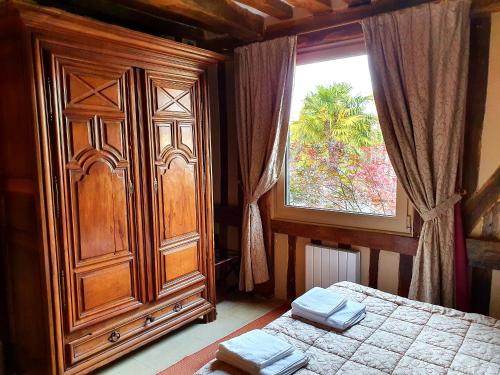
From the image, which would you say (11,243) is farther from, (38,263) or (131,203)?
(131,203)

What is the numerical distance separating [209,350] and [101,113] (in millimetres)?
1754

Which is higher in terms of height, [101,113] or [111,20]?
[111,20]

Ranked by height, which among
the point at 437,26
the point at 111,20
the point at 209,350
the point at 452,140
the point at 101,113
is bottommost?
the point at 209,350

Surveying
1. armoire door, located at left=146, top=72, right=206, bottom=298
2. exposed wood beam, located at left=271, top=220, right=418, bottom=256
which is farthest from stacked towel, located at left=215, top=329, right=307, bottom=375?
exposed wood beam, located at left=271, top=220, right=418, bottom=256

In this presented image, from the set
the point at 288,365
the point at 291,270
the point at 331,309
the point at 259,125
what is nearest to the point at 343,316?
the point at 331,309

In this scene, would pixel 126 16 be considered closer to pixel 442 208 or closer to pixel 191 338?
pixel 191 338

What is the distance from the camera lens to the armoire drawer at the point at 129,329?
229 cm

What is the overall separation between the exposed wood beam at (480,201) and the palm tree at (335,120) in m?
0.75

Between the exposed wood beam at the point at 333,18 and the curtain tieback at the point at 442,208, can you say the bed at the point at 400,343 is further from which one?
the exposed wood beam at the point at 333,18

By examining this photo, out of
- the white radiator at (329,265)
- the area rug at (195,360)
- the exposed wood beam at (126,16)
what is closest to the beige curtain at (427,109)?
the white radiator at (329,265)

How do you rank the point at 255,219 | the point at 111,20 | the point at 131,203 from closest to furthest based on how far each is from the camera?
the point at 131,203, the point at 111,20, the point at 255,219

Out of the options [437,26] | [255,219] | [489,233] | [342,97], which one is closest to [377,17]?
[437,26]

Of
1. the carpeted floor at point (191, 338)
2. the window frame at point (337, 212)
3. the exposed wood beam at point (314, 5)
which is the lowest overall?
the carpeted floor at point (191, 338)

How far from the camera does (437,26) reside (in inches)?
93.2
